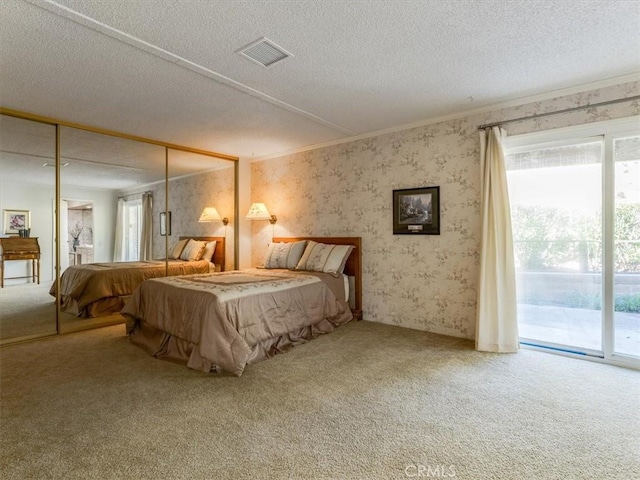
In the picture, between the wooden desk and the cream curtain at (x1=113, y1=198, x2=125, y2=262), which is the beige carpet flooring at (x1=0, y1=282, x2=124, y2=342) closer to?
the wooden desk

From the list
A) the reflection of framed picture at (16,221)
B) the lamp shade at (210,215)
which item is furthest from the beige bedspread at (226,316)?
the lamp shade at (210,215)

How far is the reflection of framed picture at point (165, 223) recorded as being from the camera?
4.65 meters

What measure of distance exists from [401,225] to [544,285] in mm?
1535

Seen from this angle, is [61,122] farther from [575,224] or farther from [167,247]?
[575,224]

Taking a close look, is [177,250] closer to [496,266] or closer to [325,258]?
[325,258]

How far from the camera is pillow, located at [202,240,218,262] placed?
200 inches

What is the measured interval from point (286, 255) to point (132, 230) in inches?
80.9

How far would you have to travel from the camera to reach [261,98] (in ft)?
10.3

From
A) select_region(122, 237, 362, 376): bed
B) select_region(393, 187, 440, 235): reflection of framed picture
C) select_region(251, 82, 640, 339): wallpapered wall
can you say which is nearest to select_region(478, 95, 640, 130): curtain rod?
select_region(251, 82, 640, 339): wallpapered wall

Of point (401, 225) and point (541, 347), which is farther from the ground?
point (401, 225)

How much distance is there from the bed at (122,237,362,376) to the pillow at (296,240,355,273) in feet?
0.42

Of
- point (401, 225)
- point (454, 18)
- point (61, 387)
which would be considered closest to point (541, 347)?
point (401, 225)

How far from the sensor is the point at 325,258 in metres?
4.26

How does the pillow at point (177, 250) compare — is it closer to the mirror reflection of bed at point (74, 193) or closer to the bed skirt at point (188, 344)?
the mirror reflection of bed at point (74, 193)
